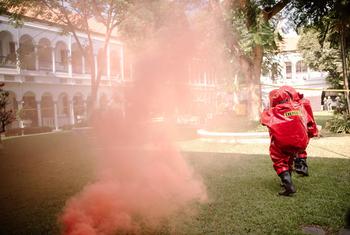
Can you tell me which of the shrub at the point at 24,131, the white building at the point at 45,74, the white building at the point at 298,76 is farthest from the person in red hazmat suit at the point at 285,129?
the white building at the point at 298,76

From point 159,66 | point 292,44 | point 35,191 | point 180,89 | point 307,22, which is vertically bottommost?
point 35,191

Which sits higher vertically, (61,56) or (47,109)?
(61,56)

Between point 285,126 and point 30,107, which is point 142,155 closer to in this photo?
A: point 285,126

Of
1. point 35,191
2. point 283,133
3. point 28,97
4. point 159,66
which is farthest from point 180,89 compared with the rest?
point 28,97

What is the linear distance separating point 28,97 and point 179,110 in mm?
27080

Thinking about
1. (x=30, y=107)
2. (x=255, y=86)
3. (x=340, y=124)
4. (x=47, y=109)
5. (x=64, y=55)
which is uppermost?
(x=64, y=55)

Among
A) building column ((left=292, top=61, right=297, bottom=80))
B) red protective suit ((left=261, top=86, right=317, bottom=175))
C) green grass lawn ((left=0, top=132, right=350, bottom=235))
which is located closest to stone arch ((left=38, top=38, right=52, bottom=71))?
green grass lawn ((left=0, top=132, right=350, bottom=235))

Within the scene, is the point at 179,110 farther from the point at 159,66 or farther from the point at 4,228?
the point at 4,228

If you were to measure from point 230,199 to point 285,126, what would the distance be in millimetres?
1527

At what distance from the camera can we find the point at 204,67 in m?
6.91

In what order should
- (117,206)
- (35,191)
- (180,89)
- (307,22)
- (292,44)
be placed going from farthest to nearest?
(292,44)
(307,22)
(35,191)
(180,89)
(117,206)

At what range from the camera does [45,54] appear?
31.2 m

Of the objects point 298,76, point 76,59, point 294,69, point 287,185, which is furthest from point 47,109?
point 294,69

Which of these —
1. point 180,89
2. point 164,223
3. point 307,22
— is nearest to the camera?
point 164,223
